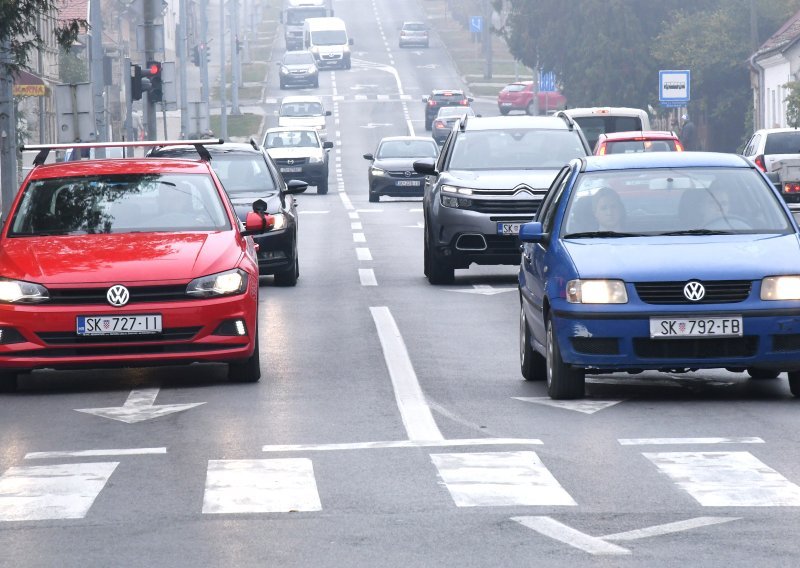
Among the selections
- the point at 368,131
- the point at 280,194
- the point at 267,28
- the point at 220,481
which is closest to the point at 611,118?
the point at 280,194

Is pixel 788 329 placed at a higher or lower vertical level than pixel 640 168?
lower

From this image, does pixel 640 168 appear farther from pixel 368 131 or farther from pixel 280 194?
pixel 368 131

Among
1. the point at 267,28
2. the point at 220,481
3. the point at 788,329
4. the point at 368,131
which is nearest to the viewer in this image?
the point at 220,481

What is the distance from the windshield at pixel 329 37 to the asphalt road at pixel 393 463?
96521mm

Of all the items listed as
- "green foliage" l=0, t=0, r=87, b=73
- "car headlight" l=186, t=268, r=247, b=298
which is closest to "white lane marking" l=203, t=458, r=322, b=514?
"car headlight" l=186, t=268, r=247, b=298

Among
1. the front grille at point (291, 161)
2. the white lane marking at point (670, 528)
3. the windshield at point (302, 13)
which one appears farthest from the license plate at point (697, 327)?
the windshield at point (302, 13)

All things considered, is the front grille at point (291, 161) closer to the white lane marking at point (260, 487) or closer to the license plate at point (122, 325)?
the license plate at point (122, 325)

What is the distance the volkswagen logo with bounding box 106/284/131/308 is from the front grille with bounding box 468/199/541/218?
349 inches

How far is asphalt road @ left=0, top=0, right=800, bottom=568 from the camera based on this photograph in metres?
7.62

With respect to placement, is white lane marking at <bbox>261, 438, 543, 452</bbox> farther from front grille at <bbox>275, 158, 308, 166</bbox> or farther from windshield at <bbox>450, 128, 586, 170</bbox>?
front grille at <bbox>275, 158, 308, 166</bbox>

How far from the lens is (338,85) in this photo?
109938mm

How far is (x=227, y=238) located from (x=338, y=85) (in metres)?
96.9

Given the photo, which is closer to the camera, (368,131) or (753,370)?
(753,370)

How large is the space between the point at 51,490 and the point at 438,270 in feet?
42.2
